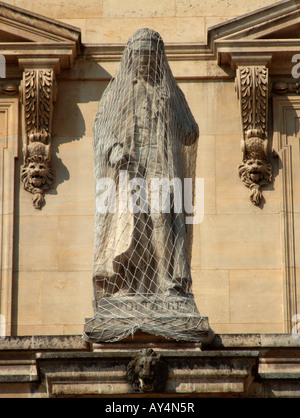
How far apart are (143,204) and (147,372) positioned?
1797mm

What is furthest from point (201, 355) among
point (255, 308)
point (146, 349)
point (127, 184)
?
point (255, 308)

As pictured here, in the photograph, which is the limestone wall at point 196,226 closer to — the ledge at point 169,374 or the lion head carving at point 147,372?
the ledge at point 169,374

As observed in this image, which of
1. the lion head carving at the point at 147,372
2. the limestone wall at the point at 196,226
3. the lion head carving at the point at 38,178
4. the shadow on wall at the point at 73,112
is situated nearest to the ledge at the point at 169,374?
the lion head carving at the point at 147,372

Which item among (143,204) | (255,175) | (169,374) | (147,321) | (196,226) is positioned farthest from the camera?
(255,175)

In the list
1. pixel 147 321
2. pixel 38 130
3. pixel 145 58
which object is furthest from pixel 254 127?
pixel 147 321

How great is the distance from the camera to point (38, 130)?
19.6 m

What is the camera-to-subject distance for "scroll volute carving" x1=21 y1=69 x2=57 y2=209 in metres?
19.5

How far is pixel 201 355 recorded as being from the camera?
15023mm

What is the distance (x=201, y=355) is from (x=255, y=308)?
3.95 m

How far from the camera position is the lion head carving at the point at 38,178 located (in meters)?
19.4

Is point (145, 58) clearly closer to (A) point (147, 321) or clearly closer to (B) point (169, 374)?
(A) point (147, 321)
